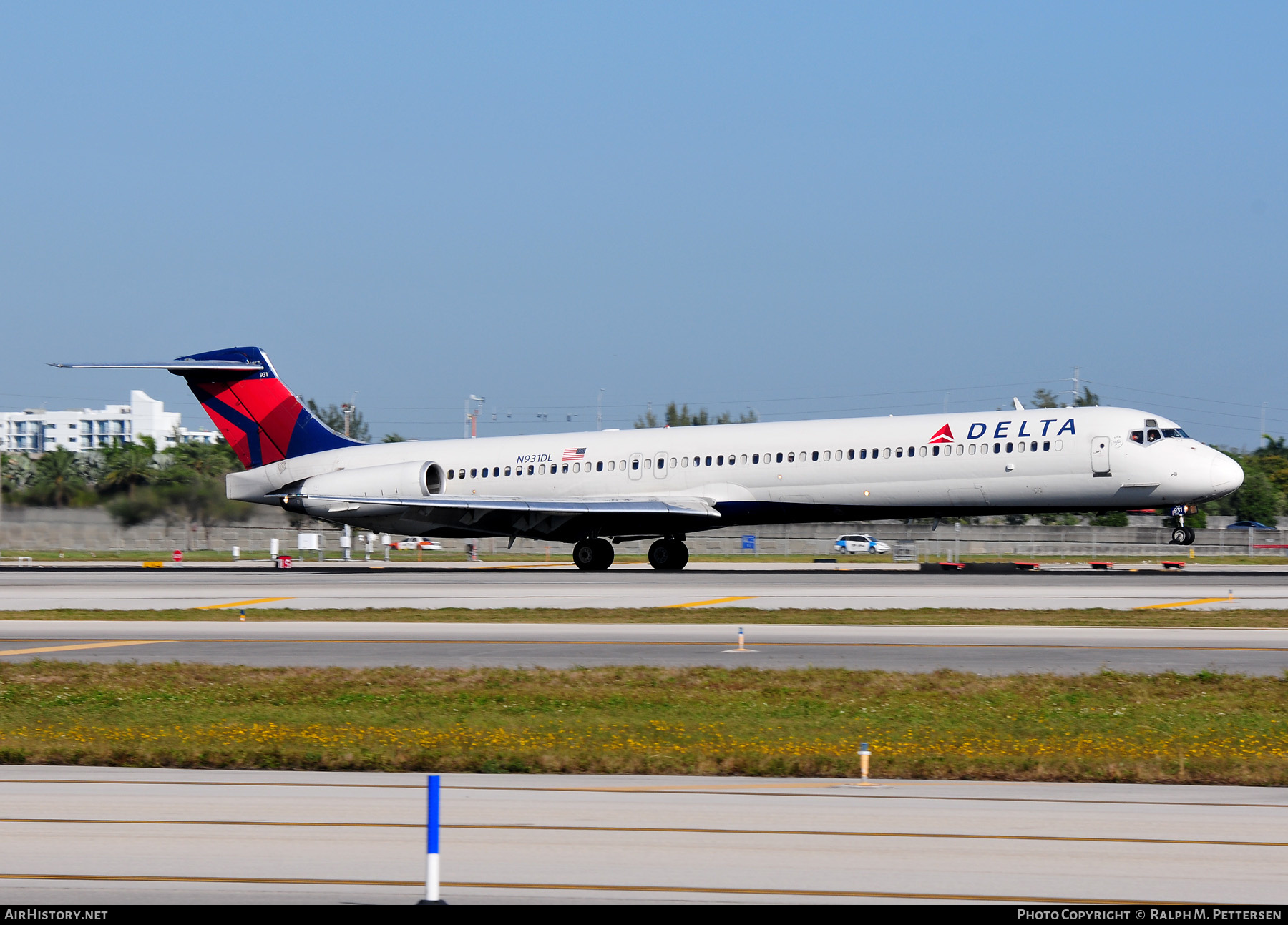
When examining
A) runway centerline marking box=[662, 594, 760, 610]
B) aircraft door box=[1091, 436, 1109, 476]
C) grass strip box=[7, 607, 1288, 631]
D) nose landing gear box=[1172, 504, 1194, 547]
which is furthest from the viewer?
aircraft door box=[1091, 436, 1109, 476]

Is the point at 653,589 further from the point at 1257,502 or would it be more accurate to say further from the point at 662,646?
the point at 1257,502

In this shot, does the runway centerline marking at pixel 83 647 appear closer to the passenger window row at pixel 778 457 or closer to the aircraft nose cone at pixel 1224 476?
the passenger window row at pixel 778 457

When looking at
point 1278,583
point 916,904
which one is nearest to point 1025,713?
point 916,904

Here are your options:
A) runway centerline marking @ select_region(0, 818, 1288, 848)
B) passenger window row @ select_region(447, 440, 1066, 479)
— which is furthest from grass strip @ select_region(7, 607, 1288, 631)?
runway centerline marking @ select_region(0, 818, 1288, 848)

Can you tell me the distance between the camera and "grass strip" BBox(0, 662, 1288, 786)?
11102 millimetres

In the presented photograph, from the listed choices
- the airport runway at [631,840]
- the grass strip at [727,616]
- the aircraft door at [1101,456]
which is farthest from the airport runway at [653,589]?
the airport runway at [631,840]

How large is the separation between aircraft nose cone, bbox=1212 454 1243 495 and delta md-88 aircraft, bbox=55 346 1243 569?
4 cm

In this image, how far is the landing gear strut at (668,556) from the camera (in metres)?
40.0

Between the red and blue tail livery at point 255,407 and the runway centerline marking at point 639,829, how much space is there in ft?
117

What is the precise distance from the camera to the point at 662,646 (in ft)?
66.4

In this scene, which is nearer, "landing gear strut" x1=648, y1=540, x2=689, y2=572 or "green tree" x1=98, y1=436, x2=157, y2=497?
"landing gear strut" x1=648, y1=540, x2=689, y2=572

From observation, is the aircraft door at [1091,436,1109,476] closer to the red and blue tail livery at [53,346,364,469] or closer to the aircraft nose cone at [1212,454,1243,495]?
the aircraft nose cone at [1212,454,1243,495]

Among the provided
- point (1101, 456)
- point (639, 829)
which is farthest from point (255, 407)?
point (639, 829)

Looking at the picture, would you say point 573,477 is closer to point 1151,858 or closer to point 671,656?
point 671,656
